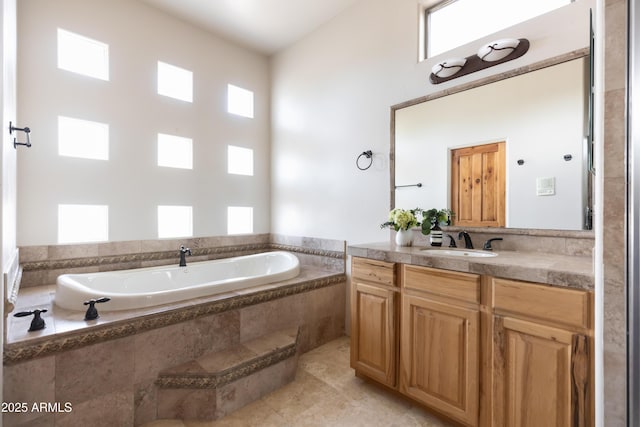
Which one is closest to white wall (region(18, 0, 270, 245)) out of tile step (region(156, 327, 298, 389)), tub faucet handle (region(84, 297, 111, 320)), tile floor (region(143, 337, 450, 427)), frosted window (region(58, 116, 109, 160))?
frosted window (region(58, 116, 109, 160))

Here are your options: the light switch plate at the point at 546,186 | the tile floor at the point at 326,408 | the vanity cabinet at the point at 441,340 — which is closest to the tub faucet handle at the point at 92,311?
the tile floor at the point at 326,408

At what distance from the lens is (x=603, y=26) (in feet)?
2.96

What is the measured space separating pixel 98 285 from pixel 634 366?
3.07m

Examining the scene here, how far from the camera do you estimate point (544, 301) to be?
1271mm

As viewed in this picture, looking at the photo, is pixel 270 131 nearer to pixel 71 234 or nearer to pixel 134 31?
pixel 134 31

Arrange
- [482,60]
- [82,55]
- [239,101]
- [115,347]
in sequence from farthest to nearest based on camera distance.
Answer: [239,101] → [82,55] → [482,60] → [115,347]

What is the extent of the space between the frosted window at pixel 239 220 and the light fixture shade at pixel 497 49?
2805 mm

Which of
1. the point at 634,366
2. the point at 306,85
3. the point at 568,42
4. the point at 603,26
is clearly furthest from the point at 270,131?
the point at 634,366

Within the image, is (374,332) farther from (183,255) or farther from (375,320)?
(183,255)

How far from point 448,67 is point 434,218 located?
1106 mm

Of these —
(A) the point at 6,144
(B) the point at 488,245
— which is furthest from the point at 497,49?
(A) the point at 6,144

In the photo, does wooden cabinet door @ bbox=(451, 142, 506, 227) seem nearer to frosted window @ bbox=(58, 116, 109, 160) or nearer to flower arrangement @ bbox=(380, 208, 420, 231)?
flower arrangement @ bbox=(380, 208, 420, 231)

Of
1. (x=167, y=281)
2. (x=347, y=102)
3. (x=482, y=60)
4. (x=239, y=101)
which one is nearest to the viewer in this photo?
(x=482, y=60)

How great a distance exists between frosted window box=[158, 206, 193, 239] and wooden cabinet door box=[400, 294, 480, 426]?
241 cm
